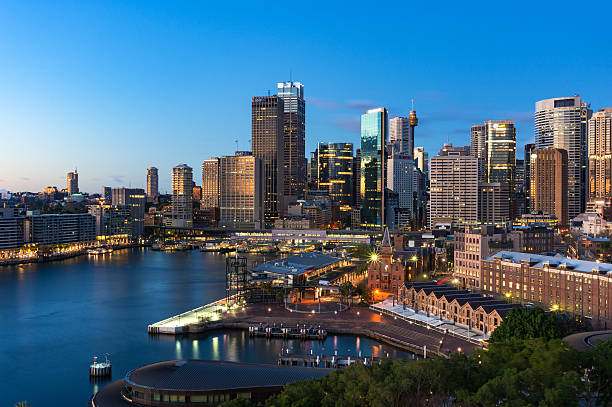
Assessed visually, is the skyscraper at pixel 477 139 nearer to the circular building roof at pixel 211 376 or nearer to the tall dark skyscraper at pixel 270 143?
the tall dark skyscraper at pixel 270 143

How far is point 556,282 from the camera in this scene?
44250 millimetres

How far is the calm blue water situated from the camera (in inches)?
1335

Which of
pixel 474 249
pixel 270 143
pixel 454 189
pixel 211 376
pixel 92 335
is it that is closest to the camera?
pixel 211 376

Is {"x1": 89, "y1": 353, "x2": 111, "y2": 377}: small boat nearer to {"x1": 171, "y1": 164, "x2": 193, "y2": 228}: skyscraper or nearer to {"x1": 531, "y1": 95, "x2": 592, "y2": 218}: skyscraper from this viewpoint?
{"x1": 171, "y1": 164, "x2": 193, "y2": 228}: skyscraper

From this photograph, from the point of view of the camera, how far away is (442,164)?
14525 cm

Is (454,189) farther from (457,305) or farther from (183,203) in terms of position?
(457,305)

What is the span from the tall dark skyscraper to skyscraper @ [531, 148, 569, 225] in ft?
260

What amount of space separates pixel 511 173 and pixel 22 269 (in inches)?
5226

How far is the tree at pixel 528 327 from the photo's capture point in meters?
31.6

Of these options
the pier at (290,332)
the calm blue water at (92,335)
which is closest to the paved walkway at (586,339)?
the calm blue water at (92,335)

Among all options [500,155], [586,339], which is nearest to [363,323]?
[586,339]

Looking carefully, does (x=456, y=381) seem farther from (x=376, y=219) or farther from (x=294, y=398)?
(x=376, y=219)

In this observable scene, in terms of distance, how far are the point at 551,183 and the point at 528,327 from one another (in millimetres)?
133036

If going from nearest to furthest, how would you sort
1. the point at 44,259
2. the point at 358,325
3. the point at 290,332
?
1. the point at 290,332
2. the point at 358,325
3. the point at 44,259
